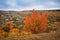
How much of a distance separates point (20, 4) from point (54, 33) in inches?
33.8

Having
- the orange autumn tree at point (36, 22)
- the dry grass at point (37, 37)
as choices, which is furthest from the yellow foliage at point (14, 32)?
the orange autumn tree at point (36, 22)

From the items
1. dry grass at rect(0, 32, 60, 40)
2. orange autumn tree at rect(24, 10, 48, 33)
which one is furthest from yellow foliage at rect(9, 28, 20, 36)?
orange autumn tree at rect(24, 10, 48, 33)

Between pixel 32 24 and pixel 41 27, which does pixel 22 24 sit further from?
pixel 41 27

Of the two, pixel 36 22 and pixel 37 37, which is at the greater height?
pixel 36 22

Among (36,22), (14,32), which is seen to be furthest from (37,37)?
(14,32)

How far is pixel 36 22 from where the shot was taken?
6.18ft

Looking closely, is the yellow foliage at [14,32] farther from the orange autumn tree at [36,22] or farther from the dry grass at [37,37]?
the orange autumn tree at [36,22]

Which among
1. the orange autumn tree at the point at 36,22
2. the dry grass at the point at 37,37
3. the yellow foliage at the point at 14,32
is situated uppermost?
the orange autumn tree at the point at 36,22

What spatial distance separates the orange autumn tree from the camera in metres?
1.87

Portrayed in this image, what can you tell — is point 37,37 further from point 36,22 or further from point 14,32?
point 14,32

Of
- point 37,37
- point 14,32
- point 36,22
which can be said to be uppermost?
point 36,22

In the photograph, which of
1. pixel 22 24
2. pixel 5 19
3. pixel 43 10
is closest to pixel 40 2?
pixel 43 10

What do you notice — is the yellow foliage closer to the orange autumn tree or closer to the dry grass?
the dry grass

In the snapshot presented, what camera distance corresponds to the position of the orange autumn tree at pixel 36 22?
1.87 metres
